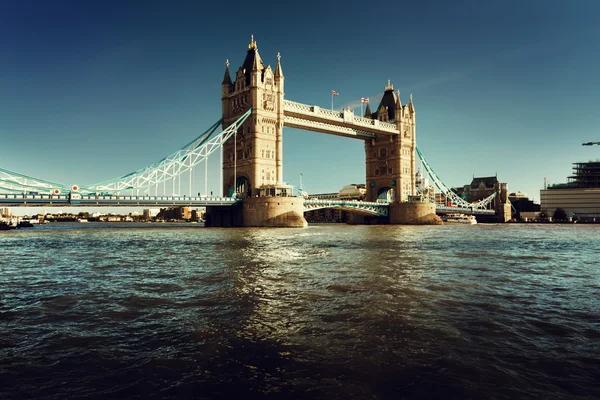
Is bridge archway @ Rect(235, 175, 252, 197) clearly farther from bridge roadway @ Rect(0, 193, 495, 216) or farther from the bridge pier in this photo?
the bridge pier

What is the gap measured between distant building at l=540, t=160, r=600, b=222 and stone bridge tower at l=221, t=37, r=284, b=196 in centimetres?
11020

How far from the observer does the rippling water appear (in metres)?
6.37

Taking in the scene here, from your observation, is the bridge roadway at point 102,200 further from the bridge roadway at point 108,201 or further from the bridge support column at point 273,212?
the bridge support column at point 273,212

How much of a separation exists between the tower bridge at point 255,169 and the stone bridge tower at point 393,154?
1.22 ft

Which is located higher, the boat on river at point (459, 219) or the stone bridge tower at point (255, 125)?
the stone bridge tower at point (255, 125)

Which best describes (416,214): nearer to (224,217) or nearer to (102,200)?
(224,217)

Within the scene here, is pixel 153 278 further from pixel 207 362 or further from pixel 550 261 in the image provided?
pixel 550 261

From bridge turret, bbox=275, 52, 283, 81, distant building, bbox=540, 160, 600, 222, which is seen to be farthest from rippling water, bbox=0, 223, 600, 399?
distant building, bbox=540, 160, 600, 222

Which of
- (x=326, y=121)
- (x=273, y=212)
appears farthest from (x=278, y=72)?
(x=273, y=212)

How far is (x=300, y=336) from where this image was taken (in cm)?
868

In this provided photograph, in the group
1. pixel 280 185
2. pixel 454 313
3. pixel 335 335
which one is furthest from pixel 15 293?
pixel 280 185

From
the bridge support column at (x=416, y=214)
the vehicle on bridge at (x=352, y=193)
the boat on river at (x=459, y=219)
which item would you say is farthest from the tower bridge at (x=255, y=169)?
the vehicle on bridge at (x=352, y=193)

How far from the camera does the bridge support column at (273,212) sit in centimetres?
7231

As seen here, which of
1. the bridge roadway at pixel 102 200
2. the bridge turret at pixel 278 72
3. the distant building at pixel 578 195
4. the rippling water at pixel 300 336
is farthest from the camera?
the distant building at pixel 578 195
